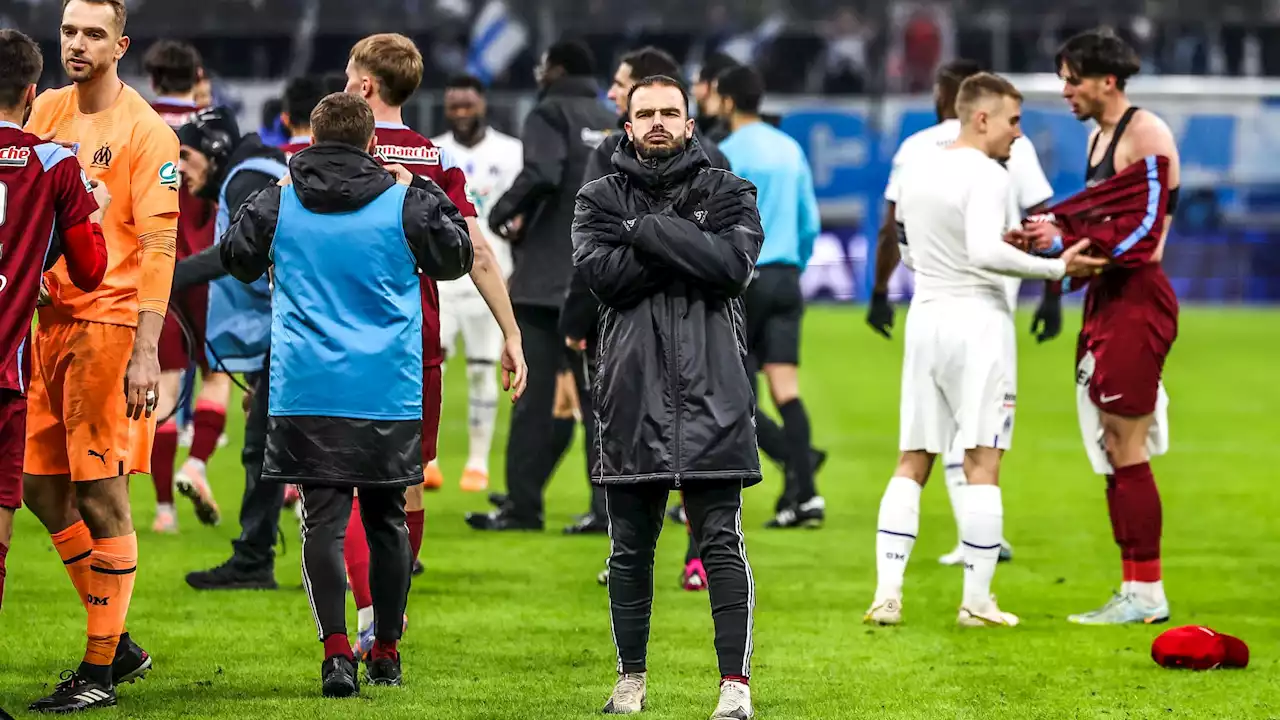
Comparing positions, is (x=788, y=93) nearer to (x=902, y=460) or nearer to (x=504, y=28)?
(x=504, y=28)

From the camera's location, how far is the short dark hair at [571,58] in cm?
928

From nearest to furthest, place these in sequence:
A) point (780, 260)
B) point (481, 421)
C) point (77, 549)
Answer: point (77, 549), point (780, 260), point (481, 421)

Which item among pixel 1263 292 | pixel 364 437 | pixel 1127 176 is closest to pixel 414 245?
pixel 364 437

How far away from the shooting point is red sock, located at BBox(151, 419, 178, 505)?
30.6 ft

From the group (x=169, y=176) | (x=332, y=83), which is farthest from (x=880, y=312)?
(x=169, y=176)

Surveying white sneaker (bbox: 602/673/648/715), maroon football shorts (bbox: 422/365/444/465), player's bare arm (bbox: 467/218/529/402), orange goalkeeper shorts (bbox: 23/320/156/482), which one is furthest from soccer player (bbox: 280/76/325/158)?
white sneaker (bbox: 602/673/648/715)

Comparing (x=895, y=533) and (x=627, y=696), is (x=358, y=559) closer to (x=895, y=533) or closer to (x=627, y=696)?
(x=627, y=696)

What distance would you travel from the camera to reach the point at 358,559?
6215 mm

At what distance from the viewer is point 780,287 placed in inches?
374

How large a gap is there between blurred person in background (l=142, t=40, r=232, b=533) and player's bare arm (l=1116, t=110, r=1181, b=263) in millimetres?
4073

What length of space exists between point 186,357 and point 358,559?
3394 millimetres

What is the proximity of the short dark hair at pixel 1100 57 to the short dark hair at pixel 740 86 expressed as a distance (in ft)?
6.61

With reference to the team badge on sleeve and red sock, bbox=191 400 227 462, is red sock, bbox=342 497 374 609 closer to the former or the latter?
the team badge on sleeve

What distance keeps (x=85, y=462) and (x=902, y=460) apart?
3.21 meters
